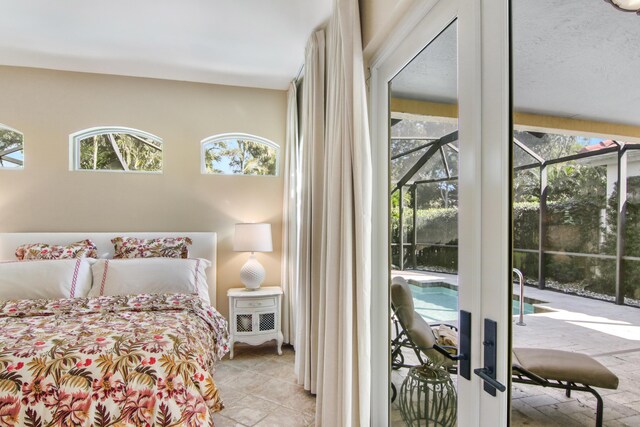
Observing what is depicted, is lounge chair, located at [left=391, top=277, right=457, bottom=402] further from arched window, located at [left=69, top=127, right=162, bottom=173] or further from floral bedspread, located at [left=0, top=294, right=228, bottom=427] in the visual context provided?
arched window, located at [left=69, top=127, right=162, bottom=173]

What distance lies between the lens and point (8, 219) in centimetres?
354

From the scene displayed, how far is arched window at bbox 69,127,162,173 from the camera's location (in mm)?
3791

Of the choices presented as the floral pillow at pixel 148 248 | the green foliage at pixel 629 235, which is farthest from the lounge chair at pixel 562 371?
the floral pillow at pixel 148 248

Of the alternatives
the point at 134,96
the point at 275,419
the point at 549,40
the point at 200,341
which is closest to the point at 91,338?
the point at 200,341

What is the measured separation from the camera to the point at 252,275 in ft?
12.2

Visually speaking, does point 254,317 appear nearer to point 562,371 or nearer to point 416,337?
point 416,337

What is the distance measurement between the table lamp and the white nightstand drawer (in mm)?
168

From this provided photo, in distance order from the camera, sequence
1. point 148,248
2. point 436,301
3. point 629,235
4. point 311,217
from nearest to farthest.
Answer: point 629,235 → point 436,301 → point 311,217 → point 148,248

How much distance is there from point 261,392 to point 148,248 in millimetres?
1673

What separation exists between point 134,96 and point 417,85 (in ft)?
10.4

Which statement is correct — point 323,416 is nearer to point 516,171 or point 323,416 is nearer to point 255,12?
point 516,171

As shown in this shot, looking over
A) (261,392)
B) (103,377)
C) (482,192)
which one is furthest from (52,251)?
(482,192)

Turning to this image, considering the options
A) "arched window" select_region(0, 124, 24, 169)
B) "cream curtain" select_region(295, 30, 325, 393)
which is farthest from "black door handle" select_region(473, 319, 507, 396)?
"arched window" select_region(0, 124, 24, 169)

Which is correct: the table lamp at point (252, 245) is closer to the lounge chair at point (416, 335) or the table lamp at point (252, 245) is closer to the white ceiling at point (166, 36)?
the white ceiling at point (166, 36)
